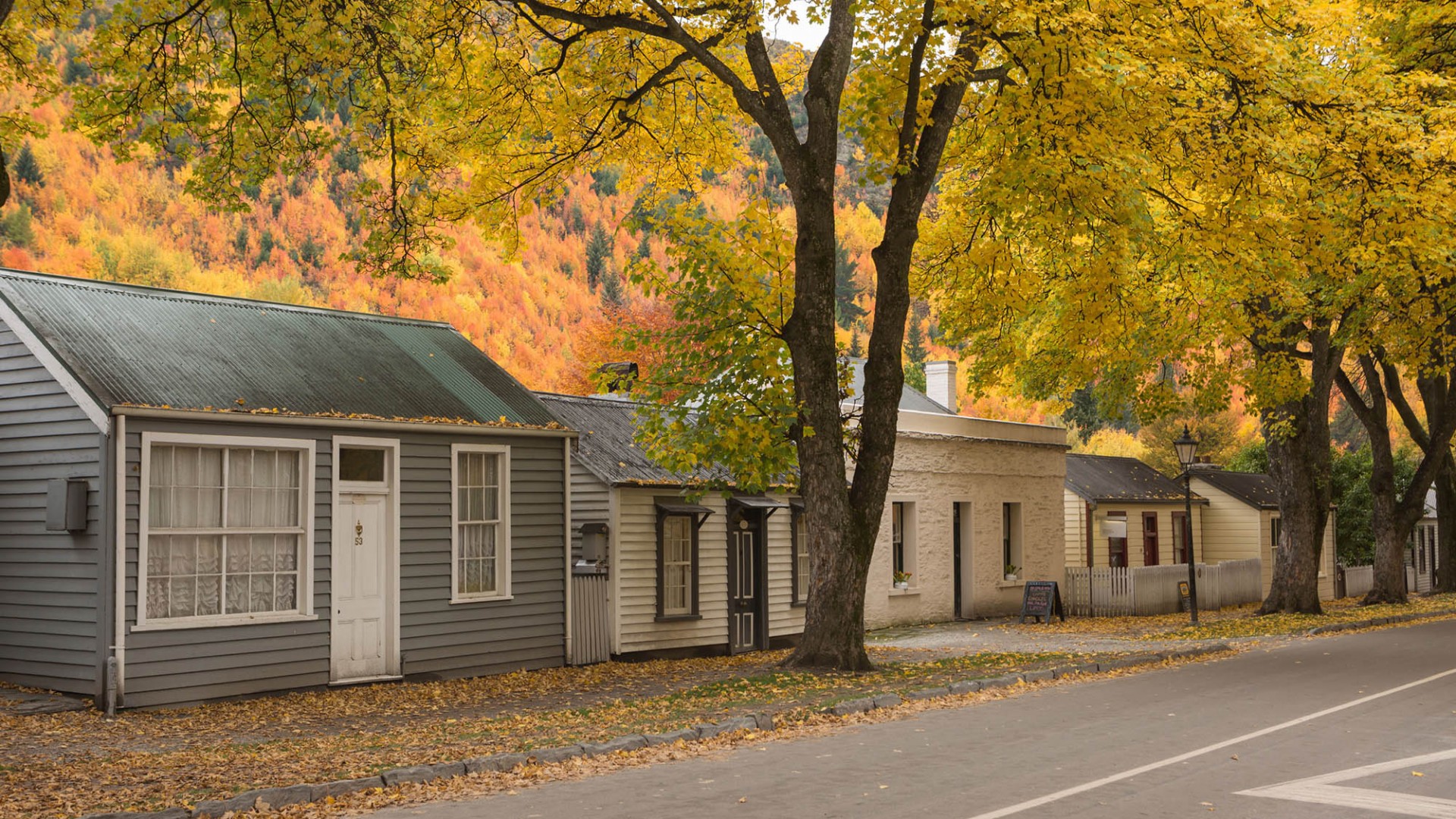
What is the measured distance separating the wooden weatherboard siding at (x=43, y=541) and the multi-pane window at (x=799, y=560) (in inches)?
464

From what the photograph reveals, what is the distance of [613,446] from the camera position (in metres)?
20.8

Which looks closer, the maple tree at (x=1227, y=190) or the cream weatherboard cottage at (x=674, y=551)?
the maple tree at (x=1227, y=190)

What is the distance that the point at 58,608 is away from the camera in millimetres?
14062

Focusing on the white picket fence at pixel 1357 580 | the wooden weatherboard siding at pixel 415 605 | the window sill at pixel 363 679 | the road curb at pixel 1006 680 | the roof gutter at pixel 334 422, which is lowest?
the white picket fence at pixel 1357 580

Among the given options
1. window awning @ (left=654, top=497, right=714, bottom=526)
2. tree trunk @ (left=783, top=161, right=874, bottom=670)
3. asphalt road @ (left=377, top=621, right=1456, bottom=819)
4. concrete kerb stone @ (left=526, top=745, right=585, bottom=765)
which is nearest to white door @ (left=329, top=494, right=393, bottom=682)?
window awning @ (left=654, top=497, right=714, bottom=526)

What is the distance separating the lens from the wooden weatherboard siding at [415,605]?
1385cm

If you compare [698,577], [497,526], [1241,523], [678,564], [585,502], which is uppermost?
[585,502]

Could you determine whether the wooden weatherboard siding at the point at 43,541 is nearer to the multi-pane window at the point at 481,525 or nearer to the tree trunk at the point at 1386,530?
the multi-pane window at the point at 481,525

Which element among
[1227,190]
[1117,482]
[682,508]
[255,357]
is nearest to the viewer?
[255,357]

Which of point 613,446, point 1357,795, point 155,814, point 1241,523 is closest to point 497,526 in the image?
point 613,446

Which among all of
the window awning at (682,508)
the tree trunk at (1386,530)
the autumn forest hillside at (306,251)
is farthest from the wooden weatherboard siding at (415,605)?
the autumn forest hillside at (306,251)

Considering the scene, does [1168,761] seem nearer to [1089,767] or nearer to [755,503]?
[1089,767]

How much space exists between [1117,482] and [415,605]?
85.7 feet

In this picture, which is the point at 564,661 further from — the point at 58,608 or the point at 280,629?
the point at 58,608
